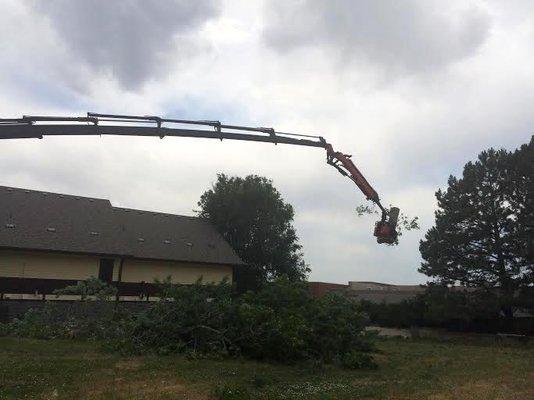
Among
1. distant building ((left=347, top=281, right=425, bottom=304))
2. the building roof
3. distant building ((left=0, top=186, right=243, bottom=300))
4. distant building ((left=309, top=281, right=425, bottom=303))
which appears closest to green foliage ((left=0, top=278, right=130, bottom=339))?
distant building ((left=0, top=186, right=243, bottom=300))

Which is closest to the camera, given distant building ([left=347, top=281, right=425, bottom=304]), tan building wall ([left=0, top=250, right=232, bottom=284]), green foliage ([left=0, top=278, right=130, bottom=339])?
green foliage ([left=0, top=278, right=130, bottom=339])

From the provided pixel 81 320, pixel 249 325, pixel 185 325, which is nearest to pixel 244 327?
pixel 249 325

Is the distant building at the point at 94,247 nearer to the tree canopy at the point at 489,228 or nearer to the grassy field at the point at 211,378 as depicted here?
the grassy field at the point at 211,378

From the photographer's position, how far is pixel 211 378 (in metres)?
12.1

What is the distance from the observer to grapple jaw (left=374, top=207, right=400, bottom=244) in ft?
51.2

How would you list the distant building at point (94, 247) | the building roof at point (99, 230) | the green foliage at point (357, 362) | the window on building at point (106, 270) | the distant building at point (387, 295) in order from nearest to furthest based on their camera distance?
the green foliage at point (357, 362) → the distant building at point (94, 247) → the building roof at point (99, 230) → the window on building at point (106, 270) → the distant building at point (387, 295)

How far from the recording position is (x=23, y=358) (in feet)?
43.6

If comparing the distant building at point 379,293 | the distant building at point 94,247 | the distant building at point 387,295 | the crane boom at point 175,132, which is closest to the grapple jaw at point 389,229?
the crane boom at point 175,132

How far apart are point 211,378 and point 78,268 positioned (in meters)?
16.9

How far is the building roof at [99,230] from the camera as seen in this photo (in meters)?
26.2

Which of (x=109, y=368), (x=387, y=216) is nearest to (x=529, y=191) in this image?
(x=387, y=216)

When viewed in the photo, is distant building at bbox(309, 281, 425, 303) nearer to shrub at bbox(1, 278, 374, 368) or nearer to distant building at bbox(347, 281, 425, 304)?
distant building at bbox(347, 281, 425, 304)

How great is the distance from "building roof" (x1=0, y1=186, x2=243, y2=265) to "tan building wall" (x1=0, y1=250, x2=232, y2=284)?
55 cm

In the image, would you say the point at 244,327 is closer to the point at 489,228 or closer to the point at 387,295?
the point at 489,228
